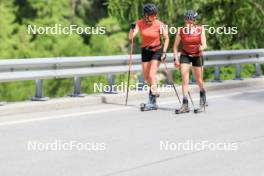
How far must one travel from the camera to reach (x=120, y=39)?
50.0 metres

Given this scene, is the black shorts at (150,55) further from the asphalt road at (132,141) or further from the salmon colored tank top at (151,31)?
the asphalt road at (132,141)

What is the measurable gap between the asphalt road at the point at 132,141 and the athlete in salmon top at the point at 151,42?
1.94ft

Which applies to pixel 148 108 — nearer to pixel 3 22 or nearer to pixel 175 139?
pixel 175 139

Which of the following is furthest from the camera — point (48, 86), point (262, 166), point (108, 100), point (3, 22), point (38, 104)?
point (3, 22)

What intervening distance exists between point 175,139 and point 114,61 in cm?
517

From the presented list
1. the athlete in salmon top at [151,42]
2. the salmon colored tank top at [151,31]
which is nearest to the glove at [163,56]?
the athlete in salmon top at [151,42]

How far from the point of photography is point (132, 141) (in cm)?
941

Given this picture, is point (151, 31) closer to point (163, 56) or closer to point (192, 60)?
point (163, 56)

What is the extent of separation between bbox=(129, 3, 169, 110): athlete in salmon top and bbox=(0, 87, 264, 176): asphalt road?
592 mm

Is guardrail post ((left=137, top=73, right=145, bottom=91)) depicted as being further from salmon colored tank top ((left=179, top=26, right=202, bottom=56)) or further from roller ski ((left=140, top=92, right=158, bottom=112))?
salmon colored tank top ((left=179, top=26, right=202, bottom=56))

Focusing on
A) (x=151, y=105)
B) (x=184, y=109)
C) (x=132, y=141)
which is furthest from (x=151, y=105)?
(x=132, y=141)

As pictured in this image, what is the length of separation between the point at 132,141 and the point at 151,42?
11.6 feet

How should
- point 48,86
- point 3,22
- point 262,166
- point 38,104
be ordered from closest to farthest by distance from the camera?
1. point 262,166
2. point 38,104
3. point 48,86
4. point 3,22

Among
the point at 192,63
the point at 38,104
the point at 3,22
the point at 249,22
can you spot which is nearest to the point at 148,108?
the point at 192,63
